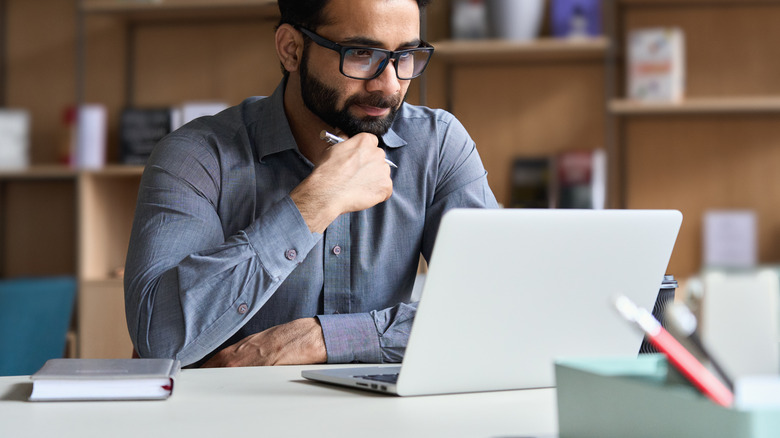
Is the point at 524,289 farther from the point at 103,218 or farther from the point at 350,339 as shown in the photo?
the point at 103,218

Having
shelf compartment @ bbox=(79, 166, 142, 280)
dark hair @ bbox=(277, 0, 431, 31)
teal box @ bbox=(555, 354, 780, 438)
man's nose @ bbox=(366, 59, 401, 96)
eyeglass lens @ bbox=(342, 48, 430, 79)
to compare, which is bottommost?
shelf compartment @ bbox=(79, 166, 142, 280)

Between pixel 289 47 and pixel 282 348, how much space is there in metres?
0.66

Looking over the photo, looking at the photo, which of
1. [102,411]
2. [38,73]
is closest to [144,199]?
[102,411]

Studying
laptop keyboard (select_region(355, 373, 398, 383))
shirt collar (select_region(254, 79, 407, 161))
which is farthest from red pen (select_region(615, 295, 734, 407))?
shirt collar (select_region(254, 79, 407, 161))

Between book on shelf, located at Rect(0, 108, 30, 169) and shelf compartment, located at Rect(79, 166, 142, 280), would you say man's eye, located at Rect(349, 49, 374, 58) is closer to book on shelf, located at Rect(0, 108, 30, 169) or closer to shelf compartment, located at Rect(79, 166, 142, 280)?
shelf compartment, located at Rect(79, 166, 142, 280)

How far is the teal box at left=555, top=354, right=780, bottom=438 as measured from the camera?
1.79 feet

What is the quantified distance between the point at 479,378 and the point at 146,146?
245cm

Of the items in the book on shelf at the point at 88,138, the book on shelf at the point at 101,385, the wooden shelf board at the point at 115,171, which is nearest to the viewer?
the book on shelf at the point at 101,385

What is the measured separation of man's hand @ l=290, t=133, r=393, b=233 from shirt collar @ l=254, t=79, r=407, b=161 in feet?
0.57

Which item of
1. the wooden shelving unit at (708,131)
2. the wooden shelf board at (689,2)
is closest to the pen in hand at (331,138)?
the wooden shelving unit at (708,131)

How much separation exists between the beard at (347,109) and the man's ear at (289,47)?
0.26ft

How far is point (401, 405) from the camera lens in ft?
2.82

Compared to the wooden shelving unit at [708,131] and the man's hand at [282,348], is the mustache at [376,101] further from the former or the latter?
the wooden shelving unit at [708,131]

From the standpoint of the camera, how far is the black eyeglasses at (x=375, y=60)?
1.48 metres
